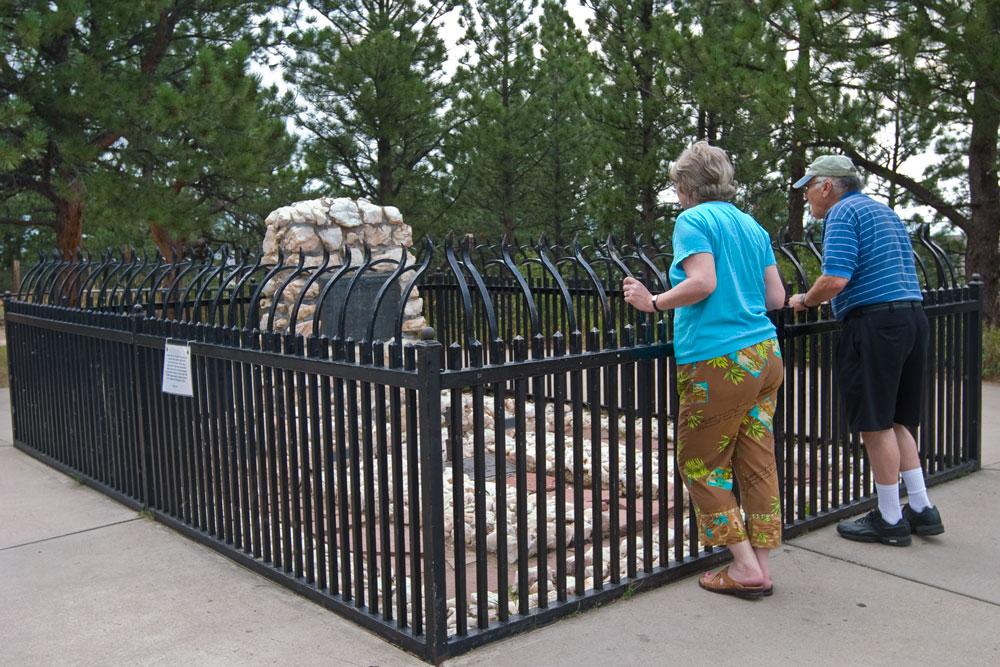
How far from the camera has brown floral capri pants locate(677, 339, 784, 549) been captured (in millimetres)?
3652

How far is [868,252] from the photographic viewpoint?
4.19 m

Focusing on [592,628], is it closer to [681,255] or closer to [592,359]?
[592,359]

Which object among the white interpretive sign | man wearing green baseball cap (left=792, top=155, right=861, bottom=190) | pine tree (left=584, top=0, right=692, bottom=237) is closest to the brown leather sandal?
man wearing green baseball cap (left=792, top=155, right=861, bottom=190)

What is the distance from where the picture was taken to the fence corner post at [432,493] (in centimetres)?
330

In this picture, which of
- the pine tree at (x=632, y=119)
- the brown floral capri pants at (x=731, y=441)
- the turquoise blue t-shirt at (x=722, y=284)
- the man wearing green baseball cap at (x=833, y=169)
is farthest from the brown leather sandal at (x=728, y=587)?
the pine tree at (x=632, y=119)

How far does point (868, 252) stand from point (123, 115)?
10.5m

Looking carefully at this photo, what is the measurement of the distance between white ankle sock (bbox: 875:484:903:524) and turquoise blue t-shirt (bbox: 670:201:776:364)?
1166 mm

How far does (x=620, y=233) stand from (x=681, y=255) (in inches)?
585

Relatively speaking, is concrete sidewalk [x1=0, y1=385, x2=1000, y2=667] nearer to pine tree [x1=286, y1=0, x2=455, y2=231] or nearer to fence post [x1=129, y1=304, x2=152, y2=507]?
fence post [x1=129, y1=304, x2=152, y2=507]

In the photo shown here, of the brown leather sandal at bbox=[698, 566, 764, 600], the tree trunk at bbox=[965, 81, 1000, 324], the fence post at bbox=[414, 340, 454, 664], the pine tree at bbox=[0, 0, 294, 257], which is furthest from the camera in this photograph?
the pine tree at bbox=[0, 0, 294, 257]

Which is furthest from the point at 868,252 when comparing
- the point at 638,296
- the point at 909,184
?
the point at 909,184

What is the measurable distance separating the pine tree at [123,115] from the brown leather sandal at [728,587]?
9.59 meters

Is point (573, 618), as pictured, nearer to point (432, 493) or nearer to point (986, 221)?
point (432, 493)

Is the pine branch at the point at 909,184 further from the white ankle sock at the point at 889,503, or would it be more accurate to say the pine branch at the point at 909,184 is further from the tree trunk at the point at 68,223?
the tree trunk at the point at 68,223
